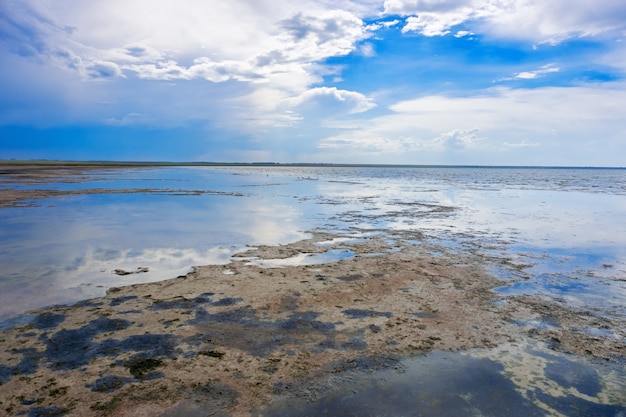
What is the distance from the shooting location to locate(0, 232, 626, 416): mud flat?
5262 mm

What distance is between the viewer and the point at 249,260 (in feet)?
40.7

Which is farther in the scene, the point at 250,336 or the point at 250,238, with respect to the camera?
the point at 250,238

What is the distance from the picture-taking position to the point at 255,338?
275 inches

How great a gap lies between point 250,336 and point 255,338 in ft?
0.40

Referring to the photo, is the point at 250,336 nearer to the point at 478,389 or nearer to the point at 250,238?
the point at 478,389

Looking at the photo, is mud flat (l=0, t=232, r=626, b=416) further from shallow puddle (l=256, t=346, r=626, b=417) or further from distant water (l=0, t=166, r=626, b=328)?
distant water (l=0, t=166, r=626, b=328)

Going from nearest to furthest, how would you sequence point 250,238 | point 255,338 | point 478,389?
point 478,389
point 255,338
point 250,238

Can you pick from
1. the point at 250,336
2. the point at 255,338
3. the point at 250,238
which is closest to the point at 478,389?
the point at 255,338

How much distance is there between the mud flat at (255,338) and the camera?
5262 millimetres

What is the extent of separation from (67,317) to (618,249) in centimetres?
1789

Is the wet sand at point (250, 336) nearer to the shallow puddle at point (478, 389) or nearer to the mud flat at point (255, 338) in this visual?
the mud flat at point (255, 338)

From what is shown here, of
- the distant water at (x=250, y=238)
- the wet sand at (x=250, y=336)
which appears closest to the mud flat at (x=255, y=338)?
the wet sand at (x=250, y=336)

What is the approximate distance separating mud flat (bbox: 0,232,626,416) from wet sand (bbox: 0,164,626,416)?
2 centimetres

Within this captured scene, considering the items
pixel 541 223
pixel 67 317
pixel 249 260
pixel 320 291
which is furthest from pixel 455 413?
pixel 541 223
